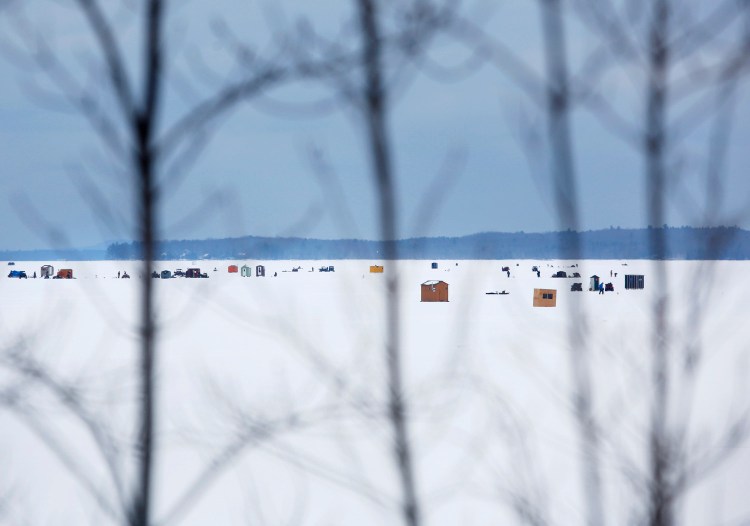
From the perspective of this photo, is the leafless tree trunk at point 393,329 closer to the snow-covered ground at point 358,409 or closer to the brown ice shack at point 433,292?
the snow-covered ground at point 358,409

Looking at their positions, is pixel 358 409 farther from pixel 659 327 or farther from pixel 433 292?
pixel 433 292

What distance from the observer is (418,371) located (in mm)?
12336

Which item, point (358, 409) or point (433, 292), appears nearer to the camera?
point (358, 409)

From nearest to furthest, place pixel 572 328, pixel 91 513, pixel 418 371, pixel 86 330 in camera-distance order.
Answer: pixel 572 328, pixel 91 513, pixel 418 371, pixel 86 330

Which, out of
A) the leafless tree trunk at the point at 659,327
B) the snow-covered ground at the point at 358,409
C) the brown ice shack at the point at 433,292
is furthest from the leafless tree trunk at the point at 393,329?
the brown ice shack at the point at 433,292

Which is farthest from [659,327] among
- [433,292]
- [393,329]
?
[433,292]

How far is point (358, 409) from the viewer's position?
2305mm

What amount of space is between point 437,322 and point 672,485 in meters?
18.5

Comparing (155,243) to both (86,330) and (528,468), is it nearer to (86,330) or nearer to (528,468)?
(528,468)

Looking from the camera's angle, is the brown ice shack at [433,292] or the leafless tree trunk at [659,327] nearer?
the leafless tree trunk at [659,327]

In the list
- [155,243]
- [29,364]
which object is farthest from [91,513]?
[155,243]

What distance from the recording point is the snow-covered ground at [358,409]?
2270 millimetres

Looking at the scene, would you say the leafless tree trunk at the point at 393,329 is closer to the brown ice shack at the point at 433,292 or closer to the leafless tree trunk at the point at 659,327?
the leafless tree trunk at the point at 659,327

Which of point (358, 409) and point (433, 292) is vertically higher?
point (358, 409)
